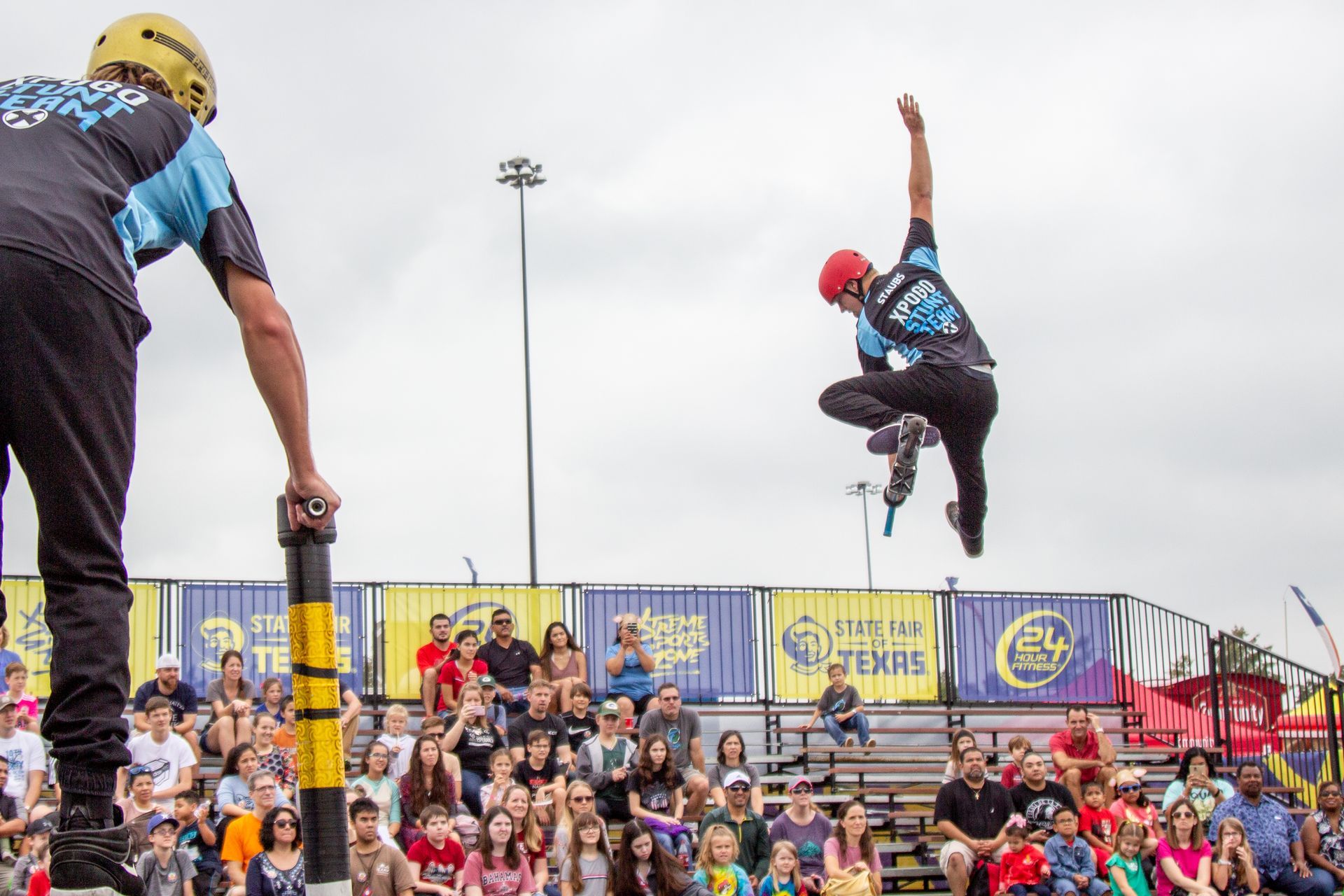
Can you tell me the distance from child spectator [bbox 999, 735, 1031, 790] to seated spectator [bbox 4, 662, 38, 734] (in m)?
7.58

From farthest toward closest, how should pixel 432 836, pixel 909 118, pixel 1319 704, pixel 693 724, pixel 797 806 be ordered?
pixel 1319 704 < pixel 693 724 < pixel 797 806 < pixel 432 836 < pixel 909 118

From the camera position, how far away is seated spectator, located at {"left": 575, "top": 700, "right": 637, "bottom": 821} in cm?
1160

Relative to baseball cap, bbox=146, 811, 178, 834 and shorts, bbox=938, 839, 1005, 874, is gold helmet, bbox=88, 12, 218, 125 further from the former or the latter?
shorts, bbox=938, 839, 1005, 874

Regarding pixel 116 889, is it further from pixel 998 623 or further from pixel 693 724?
pixel 998 623

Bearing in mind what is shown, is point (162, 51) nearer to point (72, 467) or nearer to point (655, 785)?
point (72, 467)

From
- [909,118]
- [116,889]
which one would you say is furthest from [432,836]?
[116,889]

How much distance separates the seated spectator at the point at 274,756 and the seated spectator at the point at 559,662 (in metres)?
2.75

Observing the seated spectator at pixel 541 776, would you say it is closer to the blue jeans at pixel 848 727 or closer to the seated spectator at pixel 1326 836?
the blue jeans at pixel 848 727

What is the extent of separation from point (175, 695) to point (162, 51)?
923 cm

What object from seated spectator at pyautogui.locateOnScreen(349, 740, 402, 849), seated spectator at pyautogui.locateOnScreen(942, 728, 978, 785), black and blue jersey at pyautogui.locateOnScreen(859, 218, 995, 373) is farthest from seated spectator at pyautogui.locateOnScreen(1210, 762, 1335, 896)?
black and blue jersey at pyautogui.locateOnScreen(859, 218, 995, 373)

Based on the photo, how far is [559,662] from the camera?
13.4m

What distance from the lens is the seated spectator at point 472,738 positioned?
11.6 m

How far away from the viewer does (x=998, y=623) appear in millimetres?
17219

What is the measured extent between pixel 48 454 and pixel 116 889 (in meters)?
0.76
